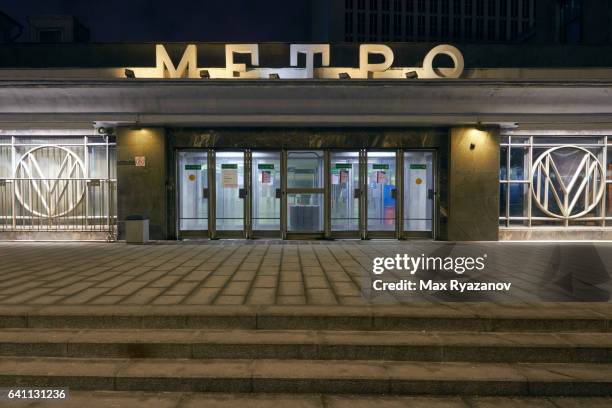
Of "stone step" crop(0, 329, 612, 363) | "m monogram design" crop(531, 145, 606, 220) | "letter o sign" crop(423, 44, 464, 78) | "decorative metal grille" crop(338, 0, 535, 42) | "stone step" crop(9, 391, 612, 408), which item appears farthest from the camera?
"decorative metal grille" crop(338, 0, 535, 42)

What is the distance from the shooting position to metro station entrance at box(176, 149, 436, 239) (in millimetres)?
11359

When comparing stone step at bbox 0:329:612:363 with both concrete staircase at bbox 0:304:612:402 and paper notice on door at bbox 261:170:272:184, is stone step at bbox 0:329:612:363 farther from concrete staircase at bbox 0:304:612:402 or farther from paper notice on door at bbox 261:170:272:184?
paper notice on door at bbox 261:170:272:184

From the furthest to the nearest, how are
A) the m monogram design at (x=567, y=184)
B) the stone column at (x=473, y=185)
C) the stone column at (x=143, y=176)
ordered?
the m monogram design at (x=567, y=184)
the stone column at (x=143, y=176)
the stone column at (x=473, y=185)

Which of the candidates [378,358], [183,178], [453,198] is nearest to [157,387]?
[378,358]

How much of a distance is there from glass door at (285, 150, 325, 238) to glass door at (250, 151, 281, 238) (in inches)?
13.0

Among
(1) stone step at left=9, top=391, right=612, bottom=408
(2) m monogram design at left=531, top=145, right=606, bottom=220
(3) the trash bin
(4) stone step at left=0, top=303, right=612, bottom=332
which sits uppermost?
(2) m monogram design at left=531, top=145, right=606, bottom=220

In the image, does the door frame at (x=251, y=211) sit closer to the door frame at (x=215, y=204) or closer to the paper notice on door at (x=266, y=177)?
the door frame at (x=215, y=204)

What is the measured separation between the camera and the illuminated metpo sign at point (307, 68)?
390 inches

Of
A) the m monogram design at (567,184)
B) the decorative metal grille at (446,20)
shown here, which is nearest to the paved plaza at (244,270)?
the m monogram design at (567,184)

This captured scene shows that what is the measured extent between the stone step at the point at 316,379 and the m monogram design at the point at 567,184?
839 centimetres

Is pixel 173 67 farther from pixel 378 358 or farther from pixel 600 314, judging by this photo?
pixel 600 314

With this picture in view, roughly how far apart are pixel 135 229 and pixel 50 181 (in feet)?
10.1

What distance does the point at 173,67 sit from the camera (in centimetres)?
1000

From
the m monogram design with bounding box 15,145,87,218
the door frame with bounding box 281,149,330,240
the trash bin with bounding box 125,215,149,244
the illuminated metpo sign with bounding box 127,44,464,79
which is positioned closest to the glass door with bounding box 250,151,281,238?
the door frame with bounding box 281,149,330,240
